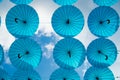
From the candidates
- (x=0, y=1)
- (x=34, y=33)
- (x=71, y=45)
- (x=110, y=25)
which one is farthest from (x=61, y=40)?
(x=0, y=1)

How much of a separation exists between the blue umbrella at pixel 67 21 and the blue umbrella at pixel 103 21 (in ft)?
1.65

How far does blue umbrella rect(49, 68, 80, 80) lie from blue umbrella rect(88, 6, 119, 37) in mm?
2049

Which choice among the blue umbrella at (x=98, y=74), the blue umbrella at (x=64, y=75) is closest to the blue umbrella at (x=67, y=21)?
the blue umbrella at (x=64, y=75)

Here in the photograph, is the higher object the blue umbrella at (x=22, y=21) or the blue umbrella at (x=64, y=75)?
the blue umbrella at (x=22, y=21)

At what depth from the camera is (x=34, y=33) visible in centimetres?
1202

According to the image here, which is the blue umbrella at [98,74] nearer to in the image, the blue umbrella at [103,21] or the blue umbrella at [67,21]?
the blue umbrella at [103,21]

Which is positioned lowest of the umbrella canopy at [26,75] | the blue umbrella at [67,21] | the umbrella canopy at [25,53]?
the umbrella canopy at [26,75]

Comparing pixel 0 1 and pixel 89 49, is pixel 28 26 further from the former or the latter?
pixel 89 49

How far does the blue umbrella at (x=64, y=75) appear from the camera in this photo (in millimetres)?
11789

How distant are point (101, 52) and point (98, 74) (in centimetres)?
100

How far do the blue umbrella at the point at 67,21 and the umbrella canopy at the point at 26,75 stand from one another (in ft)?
6.90

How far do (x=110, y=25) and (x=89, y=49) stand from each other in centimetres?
145

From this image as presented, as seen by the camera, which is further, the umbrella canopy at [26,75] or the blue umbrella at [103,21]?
the blue umbrella at [103,21]

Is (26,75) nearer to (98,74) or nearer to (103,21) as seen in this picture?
(98,74)
